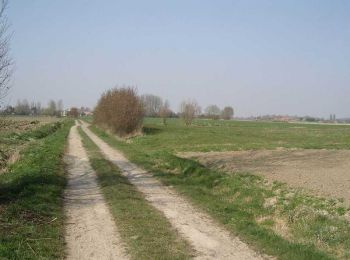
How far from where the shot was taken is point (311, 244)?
27.5ft

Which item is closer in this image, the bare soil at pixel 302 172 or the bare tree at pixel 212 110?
the bare soil at pixel 302 172

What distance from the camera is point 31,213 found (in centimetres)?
1048

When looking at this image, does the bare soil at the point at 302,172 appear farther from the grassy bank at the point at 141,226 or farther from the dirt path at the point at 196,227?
the grassy bank at the point at 141,226

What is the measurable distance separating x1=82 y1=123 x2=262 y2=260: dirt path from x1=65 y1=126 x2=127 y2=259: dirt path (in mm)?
1491

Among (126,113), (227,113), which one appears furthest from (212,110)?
(126,113)

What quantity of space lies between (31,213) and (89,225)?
5.66 feet

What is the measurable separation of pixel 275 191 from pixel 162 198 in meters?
3.53

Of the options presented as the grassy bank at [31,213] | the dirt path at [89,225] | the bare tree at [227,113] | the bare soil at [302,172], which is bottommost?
the dirt path at [89,225]

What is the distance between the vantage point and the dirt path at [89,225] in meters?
7.83

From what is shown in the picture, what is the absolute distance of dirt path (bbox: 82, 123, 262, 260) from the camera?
788 centimetres

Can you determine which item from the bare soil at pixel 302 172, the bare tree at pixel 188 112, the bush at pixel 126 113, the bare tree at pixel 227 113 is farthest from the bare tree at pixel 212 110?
the bare soil at pixel 302 172

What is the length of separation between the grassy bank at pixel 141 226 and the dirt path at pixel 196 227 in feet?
0.84

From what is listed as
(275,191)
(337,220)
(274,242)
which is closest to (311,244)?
(274,242)

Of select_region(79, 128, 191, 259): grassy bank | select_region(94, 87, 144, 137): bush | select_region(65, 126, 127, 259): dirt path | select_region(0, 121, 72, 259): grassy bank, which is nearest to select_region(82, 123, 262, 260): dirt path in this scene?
select_region(79, 128, 191, 259): grassy bank
